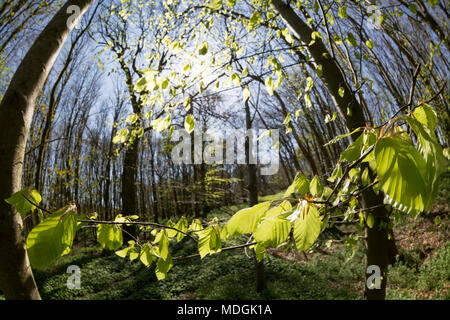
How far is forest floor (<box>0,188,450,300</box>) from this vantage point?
6.78m

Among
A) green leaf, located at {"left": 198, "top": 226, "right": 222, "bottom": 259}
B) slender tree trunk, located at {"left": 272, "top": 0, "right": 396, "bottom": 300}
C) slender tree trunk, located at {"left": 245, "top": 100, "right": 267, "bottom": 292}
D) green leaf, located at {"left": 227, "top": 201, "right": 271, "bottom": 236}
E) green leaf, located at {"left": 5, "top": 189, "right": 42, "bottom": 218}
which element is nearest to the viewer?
green leaf, located at {"left": 227, "top": 201, "right": 271, "bottom": 236}

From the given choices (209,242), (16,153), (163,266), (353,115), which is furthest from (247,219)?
(353,115)

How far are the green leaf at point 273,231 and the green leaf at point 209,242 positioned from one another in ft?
1.29

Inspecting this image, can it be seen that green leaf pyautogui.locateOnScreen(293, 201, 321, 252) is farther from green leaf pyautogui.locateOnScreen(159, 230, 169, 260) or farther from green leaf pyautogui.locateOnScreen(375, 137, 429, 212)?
green leaf pyautogui.locateOnScreen(159, 230, 169, 260)

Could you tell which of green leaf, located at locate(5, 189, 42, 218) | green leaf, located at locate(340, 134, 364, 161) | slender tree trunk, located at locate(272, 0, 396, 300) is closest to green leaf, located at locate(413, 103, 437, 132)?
green leaf, located at locate(340, 134, 364, 161)

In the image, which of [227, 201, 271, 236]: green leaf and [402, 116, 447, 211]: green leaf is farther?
[227, 201, 271, 236]: green leaf

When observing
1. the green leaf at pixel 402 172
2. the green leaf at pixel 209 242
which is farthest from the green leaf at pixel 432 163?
the green leaf at pixel 209 242

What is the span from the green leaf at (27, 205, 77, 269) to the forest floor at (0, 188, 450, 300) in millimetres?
5738

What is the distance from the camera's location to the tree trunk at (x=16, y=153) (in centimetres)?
139

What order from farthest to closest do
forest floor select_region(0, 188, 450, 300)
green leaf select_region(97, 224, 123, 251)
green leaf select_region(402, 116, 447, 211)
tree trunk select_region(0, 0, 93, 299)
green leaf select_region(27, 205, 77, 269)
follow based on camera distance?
forest floor select_region(0, 188, 450, 300), tree trunk select_region(0, 0, 93, 299), green leaf select_region(97, 224, 123, 251), green leaf select_region(27, 205, 77, 269), green leaf select_region(402, 116, 447, 211)

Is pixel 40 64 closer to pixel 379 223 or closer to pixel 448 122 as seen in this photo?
pixel 379 223
